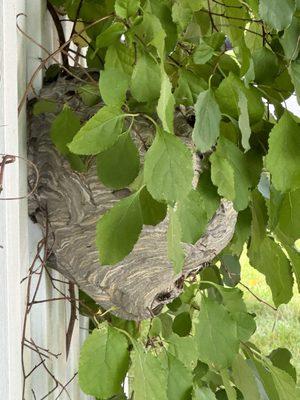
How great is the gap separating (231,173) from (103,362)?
0.57ft

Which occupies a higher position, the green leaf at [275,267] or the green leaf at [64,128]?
the green leaf at [64,128]

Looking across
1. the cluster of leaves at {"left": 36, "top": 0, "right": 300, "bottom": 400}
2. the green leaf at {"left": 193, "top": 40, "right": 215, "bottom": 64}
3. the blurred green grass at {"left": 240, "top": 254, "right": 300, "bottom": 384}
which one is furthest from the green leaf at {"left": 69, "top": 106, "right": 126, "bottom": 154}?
the blurred green grass at {"left": 240, "top": 254, "right": 300, "bottom": 384}

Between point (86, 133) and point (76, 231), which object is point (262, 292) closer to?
point (76, 231)

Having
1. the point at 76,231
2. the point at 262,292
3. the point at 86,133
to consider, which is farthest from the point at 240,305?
the point at 262,292

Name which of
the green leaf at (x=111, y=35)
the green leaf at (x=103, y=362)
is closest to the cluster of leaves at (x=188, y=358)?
the green leaf at (x=103, y=362)

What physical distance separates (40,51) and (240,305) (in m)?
0.29

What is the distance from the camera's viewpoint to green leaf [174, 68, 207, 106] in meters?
0.73

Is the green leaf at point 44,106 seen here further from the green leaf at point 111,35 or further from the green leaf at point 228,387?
the green leaf at point 228,387

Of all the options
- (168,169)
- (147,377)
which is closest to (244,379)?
(147,377)

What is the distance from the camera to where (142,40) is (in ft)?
2.13

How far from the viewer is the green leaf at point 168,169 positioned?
1.87 ft

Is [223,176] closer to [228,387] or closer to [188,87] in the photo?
[188,87]

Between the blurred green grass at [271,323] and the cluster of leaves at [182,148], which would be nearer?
the cluster of leaves at [182,148]

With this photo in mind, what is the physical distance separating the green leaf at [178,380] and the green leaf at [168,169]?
0.62ft
